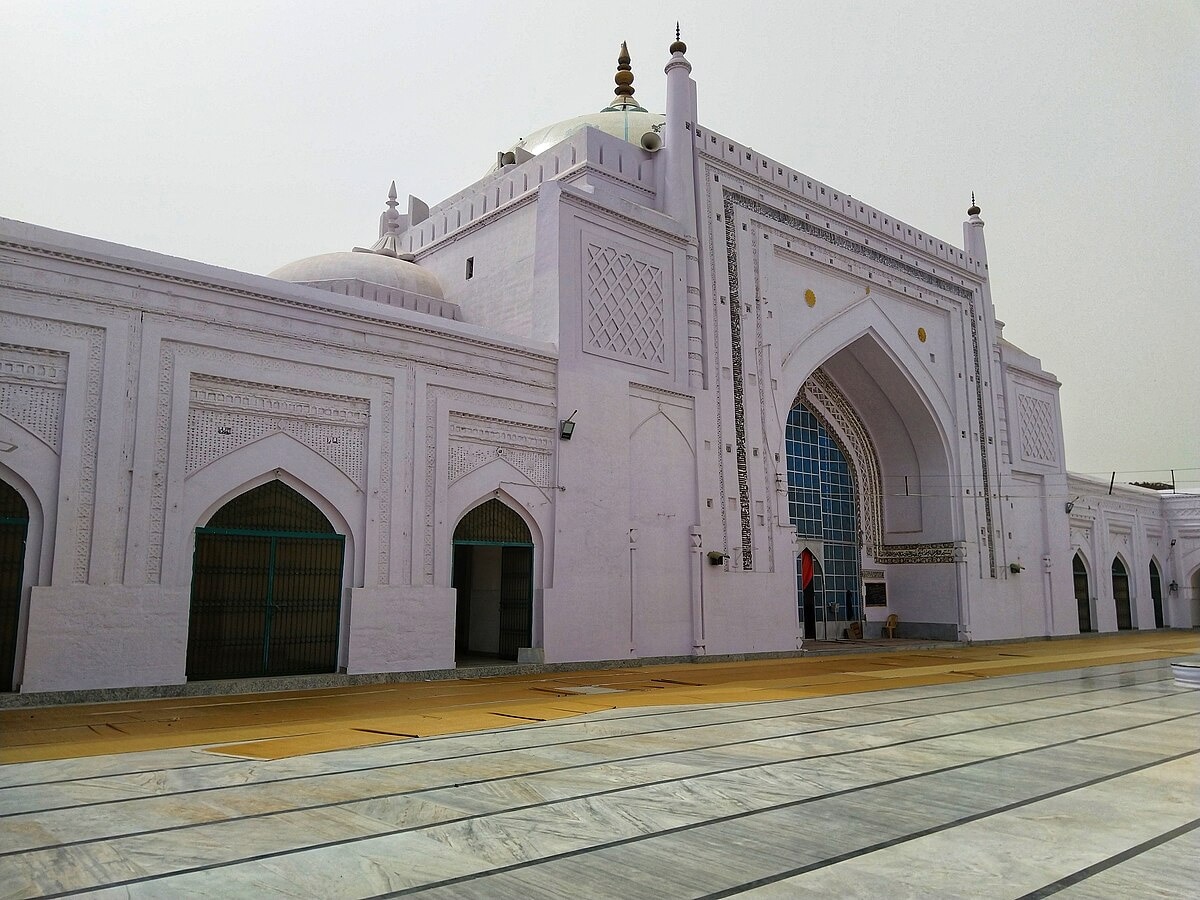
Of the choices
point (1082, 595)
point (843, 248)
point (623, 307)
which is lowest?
point (1082, 595)

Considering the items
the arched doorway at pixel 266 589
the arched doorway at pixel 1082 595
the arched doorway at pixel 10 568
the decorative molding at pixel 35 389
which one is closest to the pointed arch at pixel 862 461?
the arched doorway at pixel 1082 595

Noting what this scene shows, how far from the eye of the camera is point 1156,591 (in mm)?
20797

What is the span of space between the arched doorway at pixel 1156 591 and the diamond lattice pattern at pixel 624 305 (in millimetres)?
16034

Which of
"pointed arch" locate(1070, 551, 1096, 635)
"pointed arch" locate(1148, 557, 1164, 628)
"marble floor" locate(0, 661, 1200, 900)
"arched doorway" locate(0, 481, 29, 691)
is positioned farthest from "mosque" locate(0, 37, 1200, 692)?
"pointed arch" locate(1148, 557, 1164, 628)

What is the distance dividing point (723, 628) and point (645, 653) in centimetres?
127

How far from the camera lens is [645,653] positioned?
379 inches

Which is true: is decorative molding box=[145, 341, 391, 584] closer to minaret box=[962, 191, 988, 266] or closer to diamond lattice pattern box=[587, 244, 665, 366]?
diamond lattice pattern box=[587, 244, 665, 366]

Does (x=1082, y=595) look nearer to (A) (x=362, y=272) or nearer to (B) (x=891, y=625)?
(B) (x=891, y=625)

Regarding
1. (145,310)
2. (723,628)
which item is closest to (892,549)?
(723,628)

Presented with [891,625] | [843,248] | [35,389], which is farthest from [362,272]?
[891,625]

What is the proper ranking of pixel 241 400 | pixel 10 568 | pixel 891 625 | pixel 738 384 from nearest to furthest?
pixel 10 568, pixel 241 400, pixel 738 384, pixel 891 625

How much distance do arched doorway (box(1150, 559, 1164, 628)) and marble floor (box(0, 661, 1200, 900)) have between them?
18835 millimetres

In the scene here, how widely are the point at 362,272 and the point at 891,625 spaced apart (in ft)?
32.5

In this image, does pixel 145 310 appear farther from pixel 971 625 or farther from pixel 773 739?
pixel 971 625
